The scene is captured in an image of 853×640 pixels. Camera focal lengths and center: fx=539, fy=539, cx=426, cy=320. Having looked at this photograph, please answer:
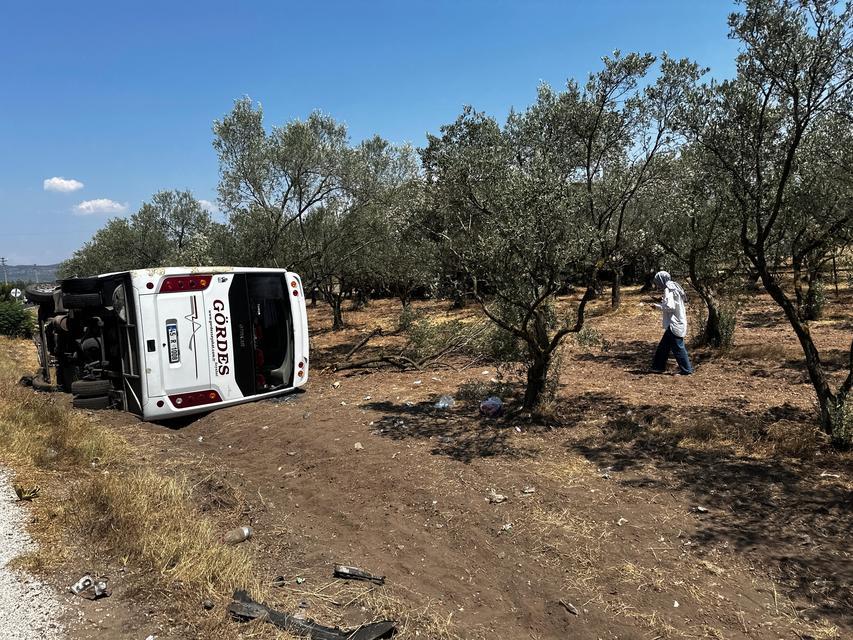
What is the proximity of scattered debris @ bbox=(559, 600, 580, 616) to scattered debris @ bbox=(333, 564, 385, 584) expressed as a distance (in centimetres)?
132

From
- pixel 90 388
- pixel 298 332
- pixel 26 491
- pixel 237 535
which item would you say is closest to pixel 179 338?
pixel 90 388

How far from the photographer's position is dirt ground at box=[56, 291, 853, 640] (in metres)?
3.65

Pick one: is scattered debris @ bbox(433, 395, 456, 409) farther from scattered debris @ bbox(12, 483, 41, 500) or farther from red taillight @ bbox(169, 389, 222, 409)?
scattered debris @ bbox(12, 483, 41, 500)

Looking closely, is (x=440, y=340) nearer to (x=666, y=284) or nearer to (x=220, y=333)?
(x=666, y=284)

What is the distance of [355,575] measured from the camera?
13.4ft

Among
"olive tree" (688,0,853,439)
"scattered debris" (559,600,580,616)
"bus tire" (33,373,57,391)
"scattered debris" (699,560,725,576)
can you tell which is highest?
"olive tree" (688,0,853,439)

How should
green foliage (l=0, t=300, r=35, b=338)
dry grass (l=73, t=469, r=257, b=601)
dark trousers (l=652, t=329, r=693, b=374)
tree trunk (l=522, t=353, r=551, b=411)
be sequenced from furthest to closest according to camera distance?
green foliage (l=0, t=300, r=35, b=338) → dark trousers (l=652, t=329, r=693, b=374) → tree trunk (l=522, t=353, r=551, b=411) → dry grass (l=73, t=469, r=257, b=601)

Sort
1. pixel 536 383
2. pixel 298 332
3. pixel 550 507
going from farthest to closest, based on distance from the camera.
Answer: pixel 298 332, pixel 536 383, pixel 550 507

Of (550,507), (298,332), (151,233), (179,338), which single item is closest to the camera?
(550,507)

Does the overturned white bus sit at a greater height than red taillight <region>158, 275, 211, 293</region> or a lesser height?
lesser

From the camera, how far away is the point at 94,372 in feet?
28.3

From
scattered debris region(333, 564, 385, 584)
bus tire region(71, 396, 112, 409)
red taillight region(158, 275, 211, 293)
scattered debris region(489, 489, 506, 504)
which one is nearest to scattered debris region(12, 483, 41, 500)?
scattered debris region(333, 564, 385, 584)

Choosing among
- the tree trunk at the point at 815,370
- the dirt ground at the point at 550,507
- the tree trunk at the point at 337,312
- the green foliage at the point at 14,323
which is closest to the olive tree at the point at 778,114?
the tree trunk at the point at 815,370

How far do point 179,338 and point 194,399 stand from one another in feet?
3.44
